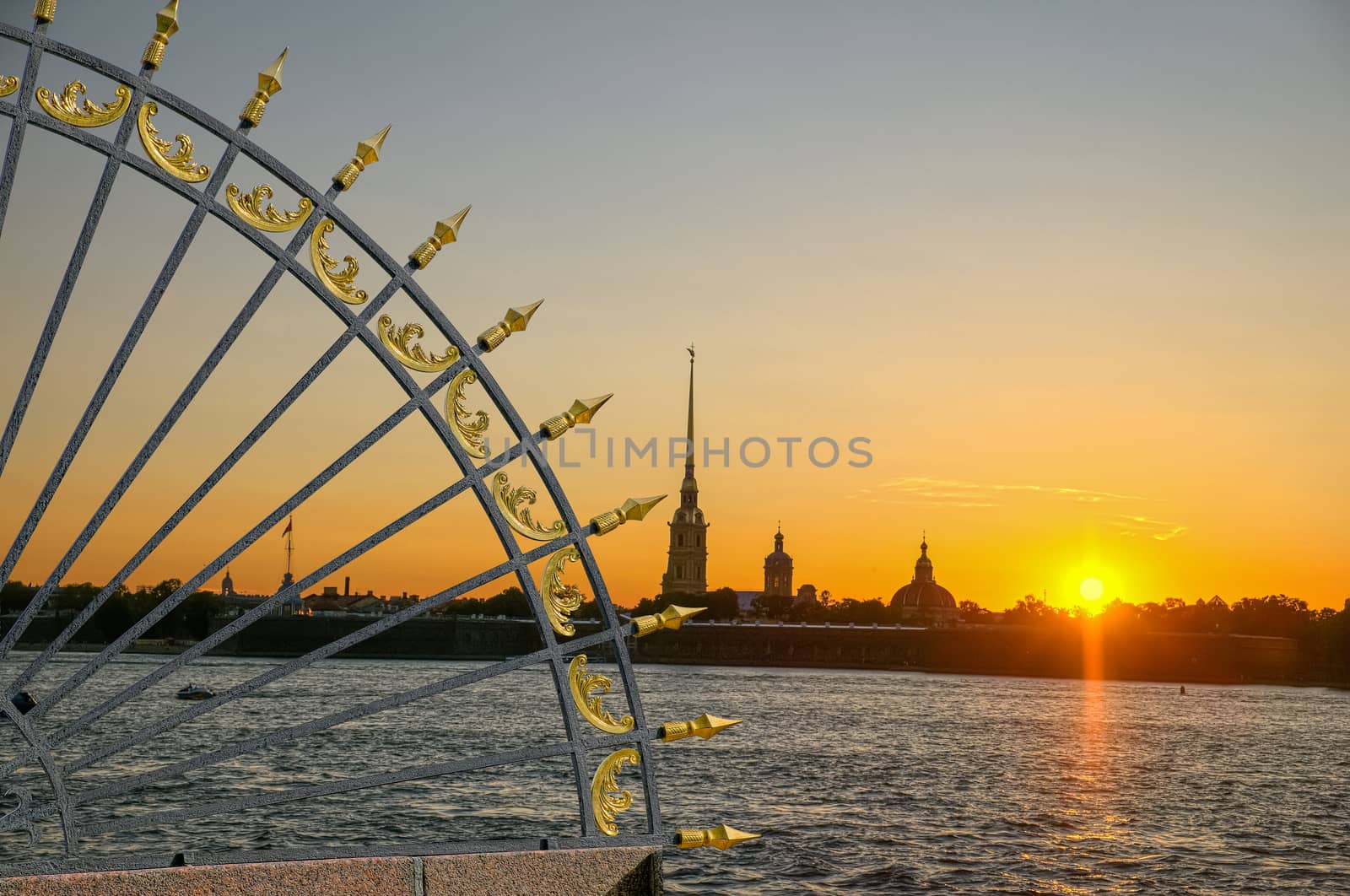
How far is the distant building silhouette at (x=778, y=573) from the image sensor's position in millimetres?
149125

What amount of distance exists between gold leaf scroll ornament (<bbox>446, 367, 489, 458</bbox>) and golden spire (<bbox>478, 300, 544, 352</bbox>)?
0.36 feet

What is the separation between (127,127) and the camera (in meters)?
4.00

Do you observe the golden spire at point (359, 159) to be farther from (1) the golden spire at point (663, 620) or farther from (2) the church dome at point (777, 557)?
(2) the church dome at point (777, 557)

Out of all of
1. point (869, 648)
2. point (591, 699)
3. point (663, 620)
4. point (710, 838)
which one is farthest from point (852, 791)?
point (869, 648)

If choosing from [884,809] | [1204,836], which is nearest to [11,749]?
[884,809]

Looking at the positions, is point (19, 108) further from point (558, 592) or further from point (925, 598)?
point (925, 598)

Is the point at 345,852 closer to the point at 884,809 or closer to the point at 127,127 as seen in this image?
Answer: the point at 127,127

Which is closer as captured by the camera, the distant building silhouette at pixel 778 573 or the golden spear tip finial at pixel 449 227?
the golden spear tip finial at pixel 449 227

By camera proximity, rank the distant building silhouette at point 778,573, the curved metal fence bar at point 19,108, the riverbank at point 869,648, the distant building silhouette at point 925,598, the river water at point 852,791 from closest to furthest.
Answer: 1. the curved metal fence bar at point 19,108
2. the river water at point 852,791
3. the riverbank at point 869,648
4. the distant building silhouette at point 925,598
5. the distant building silhouette at point 778,573

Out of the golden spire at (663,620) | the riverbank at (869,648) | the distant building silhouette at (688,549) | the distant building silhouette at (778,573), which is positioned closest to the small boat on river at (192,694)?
the riverbank at (869,648)

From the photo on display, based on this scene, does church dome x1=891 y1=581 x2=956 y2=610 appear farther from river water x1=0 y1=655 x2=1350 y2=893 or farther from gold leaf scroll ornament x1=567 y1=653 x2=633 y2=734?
gold leaf scroll ornament x1=567 y1=653 x2=633 y2=734

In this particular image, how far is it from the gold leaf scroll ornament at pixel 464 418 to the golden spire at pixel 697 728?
1049 mm

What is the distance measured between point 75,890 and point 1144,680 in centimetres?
9452

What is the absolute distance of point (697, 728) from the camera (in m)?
4.34
